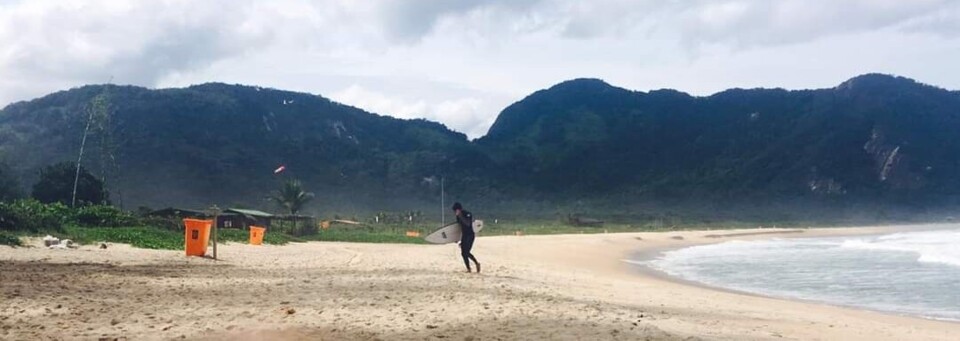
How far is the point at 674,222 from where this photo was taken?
7769cm

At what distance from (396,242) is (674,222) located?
47469 mm

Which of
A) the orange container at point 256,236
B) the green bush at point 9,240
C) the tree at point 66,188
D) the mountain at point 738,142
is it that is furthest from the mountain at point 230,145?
the green bush at point 9,240

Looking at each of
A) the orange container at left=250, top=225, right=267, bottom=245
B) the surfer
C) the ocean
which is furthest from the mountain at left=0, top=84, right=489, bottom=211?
the surfer

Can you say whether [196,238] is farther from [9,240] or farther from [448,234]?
[448,234]

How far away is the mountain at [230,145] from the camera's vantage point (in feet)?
252

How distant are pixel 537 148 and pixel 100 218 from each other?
11123 centimetres

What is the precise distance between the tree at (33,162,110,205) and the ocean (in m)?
29.7

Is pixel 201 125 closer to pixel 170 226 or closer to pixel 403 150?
pixel 403 150

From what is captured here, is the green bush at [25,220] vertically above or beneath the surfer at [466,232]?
above

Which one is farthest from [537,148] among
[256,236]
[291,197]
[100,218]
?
[256,236]

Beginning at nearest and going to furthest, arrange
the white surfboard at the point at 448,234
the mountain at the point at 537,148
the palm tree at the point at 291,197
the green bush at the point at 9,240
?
1. the green bush at the point at 9,240
2. the white surfboard at the point at 448,234
3. the palm tree at the point at 291,197
4. the mountain at the point at 537,148

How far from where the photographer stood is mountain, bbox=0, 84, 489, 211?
76706 millimetres

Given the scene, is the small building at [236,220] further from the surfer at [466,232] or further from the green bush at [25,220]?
the surfer at [466,232]

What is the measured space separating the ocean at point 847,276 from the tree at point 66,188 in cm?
2967
